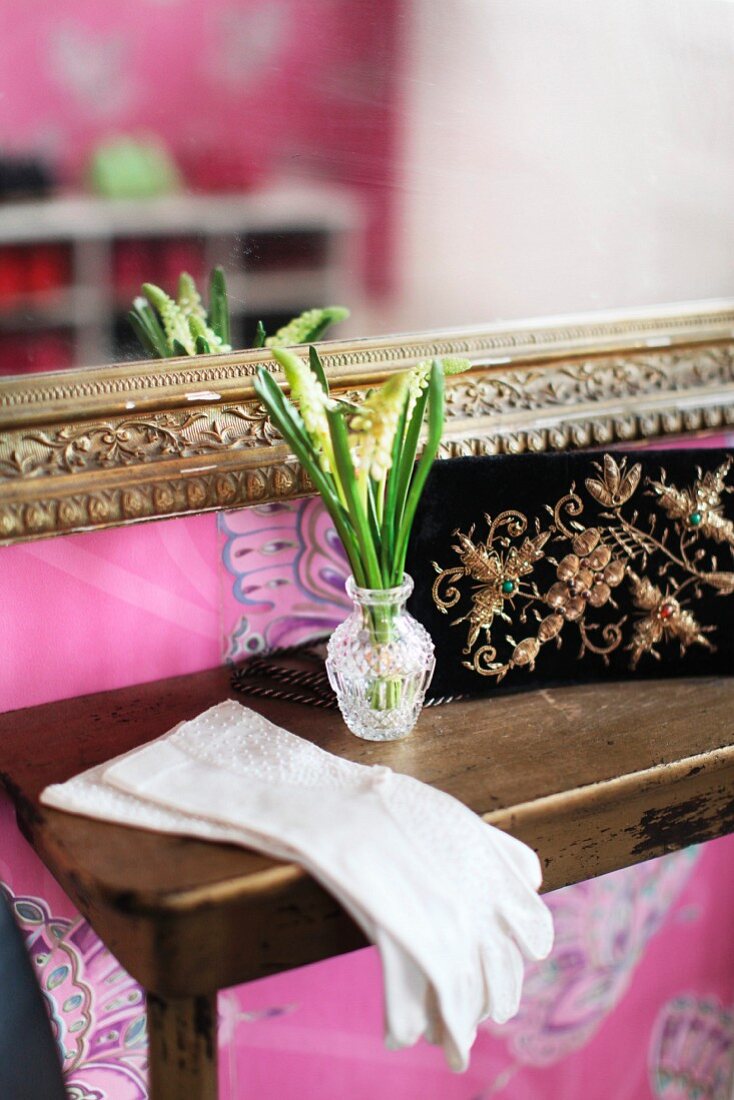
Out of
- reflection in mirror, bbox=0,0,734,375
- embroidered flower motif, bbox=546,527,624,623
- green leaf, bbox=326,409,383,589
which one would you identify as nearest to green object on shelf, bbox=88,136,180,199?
reflection in mirror, bbox=0,0,734,375

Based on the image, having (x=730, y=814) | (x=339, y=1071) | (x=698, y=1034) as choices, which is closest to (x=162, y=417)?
(x=730, y=814)

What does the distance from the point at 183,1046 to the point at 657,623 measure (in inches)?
21.3

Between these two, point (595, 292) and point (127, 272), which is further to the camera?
point (595, 292)

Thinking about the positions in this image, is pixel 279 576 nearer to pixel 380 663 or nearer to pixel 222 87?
pixel 380 663

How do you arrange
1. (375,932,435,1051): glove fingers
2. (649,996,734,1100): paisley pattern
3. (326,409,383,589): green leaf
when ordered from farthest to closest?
(649,996,734,1100): paisley pattern, (326,409,383,589): green leaf, (375,932,435,1051): glove fingers

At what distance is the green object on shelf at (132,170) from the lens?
874mm

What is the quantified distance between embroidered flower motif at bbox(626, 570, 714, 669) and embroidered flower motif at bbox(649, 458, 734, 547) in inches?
2.5

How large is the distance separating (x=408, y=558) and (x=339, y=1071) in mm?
667

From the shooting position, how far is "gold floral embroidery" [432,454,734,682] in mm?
973

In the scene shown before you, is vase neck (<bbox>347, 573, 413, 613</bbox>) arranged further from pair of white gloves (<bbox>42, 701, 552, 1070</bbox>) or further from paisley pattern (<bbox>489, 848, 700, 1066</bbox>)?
paisley pattern (<bbox>489, 848, 700, 1066</bbox>)

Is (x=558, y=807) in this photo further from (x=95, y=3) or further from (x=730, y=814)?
(x=95, y=3)

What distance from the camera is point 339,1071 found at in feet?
4.20

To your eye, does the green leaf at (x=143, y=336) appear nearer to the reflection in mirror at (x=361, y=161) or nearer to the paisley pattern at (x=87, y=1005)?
the reflection in mirror at (x=361, y=161)

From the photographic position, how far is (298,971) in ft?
3.99
